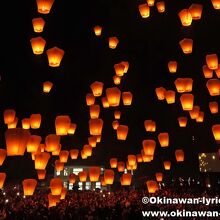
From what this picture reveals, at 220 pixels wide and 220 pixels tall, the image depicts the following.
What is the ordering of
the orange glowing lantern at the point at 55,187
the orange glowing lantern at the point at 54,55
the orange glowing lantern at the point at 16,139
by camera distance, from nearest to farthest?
1. the orange glowing lantern at the point at 16,139
2. the orange glowing lantern at the point at 54,55
3. the orange glowing lantern at the point at 55,187

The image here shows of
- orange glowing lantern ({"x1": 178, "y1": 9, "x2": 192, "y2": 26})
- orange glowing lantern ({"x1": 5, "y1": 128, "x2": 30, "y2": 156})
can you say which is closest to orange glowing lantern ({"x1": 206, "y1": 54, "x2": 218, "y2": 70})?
orange glowing lantern ({"x1": 178, "y1": 9, "x2": 192, "y2": 26})

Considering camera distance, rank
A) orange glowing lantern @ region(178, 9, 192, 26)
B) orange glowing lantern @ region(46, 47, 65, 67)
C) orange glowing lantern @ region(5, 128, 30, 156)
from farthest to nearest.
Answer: orange glowing lantern @ region(178, 9, 192, 26)
orange glowing lantern @ region(46, 47, 65, 67)
orange glowing lantern @ region(5, 128, 30, 156)

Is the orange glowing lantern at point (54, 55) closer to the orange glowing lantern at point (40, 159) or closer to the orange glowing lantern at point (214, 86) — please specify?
the orange glowing lantern at point (40, 159)

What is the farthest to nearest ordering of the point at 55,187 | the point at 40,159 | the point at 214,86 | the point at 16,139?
the point at 55,187 → the point at 40,159 → the point at 214,86 → the point at 16,139

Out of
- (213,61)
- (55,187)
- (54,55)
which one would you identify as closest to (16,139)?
(54,55)

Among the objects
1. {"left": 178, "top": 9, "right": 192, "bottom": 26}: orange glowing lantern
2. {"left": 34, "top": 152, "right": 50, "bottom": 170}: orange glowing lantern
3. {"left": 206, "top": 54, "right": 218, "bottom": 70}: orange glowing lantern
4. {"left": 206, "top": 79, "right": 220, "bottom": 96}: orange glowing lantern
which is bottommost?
{"left": 34, "top": 152, "right": 50, "bottom": 170}: orange glowing lantern

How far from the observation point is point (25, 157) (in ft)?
87.8

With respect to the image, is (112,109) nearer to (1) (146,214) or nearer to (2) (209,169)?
(2) (209,169)

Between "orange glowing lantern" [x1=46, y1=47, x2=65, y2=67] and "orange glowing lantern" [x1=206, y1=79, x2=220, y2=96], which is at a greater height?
"orange glowing lantern" [x1=46, y1=47, x2=65, y2=67]

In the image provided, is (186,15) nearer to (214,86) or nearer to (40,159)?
(214,86)

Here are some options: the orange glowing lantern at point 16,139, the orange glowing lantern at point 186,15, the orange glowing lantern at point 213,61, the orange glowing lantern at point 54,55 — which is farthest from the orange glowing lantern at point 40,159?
the orange glowing lantern at point 186,15

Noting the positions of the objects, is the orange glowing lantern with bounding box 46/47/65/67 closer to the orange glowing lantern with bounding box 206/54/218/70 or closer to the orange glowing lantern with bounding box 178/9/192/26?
the orange glowing lantern with bounding box 178/9/192/26

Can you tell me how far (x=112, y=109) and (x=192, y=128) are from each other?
17.5ft

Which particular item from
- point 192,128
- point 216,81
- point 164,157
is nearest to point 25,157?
point 164,157
